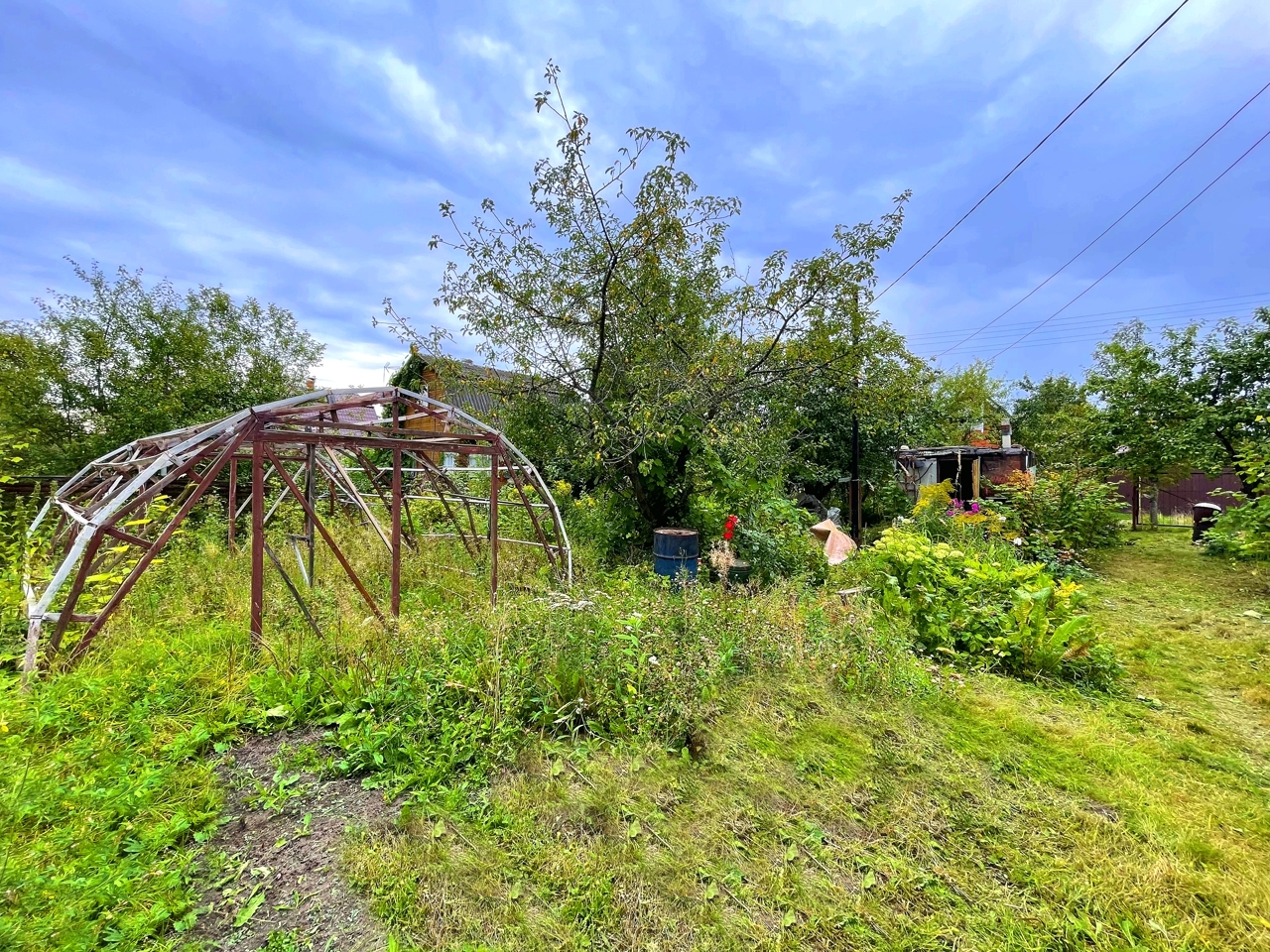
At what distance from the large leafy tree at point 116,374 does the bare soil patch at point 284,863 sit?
33.1ft

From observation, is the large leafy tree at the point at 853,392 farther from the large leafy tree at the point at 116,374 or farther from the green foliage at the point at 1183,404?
the large leafy tree at the point at 116,374

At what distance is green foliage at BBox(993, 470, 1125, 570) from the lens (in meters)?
7.61

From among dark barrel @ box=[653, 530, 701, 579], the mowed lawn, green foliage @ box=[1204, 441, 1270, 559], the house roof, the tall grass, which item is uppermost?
the house roof

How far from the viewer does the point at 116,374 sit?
32.8 ft

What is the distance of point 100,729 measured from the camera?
2.54 metres

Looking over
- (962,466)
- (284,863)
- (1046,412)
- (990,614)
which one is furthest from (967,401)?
(284,863)

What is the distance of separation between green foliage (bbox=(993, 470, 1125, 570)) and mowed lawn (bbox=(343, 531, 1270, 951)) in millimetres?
5086

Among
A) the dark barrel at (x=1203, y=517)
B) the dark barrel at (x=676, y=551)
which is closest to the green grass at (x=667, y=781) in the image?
the dark barrel at (x=676, y=551)

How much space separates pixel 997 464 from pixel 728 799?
11.9m

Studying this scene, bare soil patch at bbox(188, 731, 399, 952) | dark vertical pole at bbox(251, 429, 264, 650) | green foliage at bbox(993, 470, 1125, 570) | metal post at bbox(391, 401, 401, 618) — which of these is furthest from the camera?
green foliage at bbox(993, 470, 1125, 570)

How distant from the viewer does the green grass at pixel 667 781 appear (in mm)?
1722

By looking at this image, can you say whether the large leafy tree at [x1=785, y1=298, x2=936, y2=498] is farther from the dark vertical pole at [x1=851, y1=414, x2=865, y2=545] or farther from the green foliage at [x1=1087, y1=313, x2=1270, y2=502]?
the green foliage at [x1=1087, y1=313, x2=1270, y2=502]

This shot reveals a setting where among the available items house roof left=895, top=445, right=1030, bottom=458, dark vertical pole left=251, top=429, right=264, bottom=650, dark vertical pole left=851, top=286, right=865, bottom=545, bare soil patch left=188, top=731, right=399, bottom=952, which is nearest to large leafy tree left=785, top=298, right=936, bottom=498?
dark vertical pole left=851, top=286, right=865, bottom=545

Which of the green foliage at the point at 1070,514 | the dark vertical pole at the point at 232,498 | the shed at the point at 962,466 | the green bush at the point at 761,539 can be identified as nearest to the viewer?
the dark vertical pole at the point at 232,498
